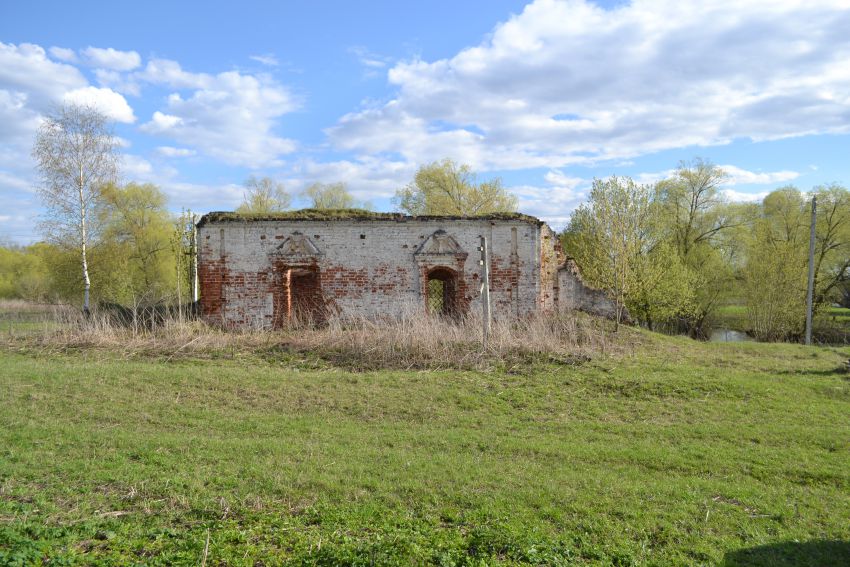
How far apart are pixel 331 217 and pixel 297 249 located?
129 centimetres

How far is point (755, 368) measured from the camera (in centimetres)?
1242

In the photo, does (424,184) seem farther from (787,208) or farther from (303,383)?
(303,383)

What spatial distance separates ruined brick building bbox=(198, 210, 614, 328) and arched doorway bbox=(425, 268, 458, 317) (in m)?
0.07

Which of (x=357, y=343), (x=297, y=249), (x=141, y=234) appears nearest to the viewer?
(x=357, y=343)

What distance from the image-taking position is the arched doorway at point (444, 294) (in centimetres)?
1628

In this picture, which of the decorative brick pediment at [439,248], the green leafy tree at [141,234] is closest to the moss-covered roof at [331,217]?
the decorative brick pediment at [439,248]

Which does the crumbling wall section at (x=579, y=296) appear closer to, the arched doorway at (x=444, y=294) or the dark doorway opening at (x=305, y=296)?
the arched doorway at (x=444, y=294)

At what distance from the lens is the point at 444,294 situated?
17062 millimetres

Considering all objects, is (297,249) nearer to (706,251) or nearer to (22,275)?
(706,251)

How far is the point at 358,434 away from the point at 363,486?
6.05ft

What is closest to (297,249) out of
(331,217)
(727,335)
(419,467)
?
(331,217)

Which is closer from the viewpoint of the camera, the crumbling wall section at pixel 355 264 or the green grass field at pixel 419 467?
the green grass field at pixel 419 467

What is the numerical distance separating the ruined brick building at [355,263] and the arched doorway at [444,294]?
7 cm

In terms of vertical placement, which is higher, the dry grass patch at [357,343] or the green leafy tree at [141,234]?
the green leafy tree at [141,234]
